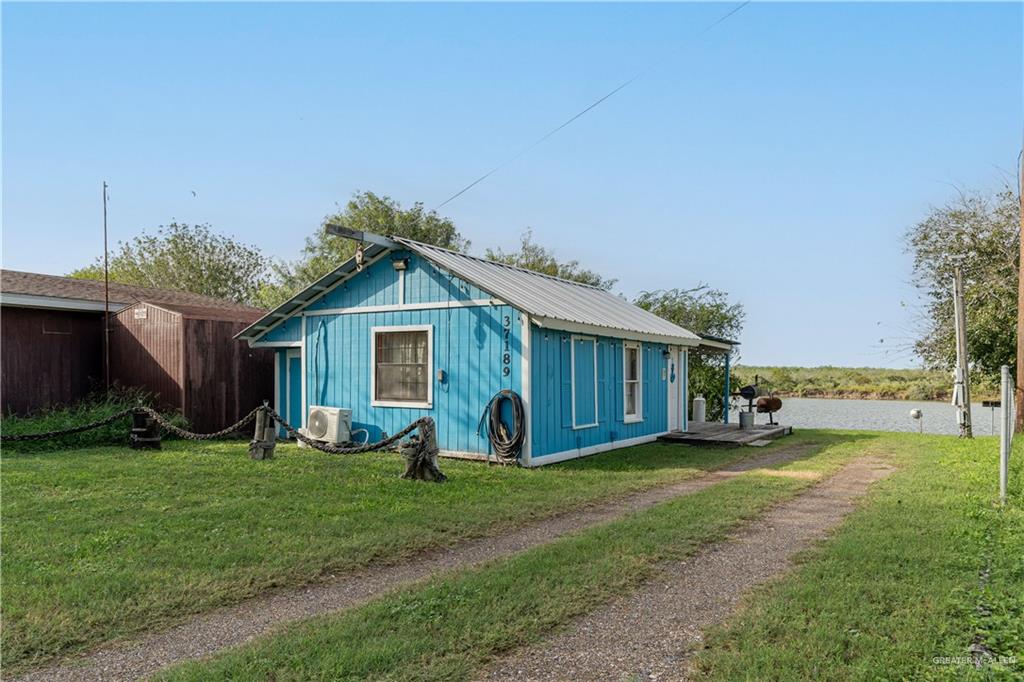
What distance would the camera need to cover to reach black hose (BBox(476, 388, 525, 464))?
9695 millimetres

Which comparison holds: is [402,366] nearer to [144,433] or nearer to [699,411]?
[144,433]

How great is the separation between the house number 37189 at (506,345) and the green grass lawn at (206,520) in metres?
1.47

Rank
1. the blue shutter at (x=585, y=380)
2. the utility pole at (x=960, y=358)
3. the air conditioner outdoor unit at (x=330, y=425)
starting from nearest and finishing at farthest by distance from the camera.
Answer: the blue shutter at (x=585, y=380), the air conditioner outdoor unit at (x=330, y=425), the utility pole at (x=960, y=358)

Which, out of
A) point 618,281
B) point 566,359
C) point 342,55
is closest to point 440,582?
point 566,359

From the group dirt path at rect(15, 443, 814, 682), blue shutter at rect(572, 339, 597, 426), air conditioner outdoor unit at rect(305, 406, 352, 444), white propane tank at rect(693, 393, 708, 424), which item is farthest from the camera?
white propane tank at rect(693, 393, 708, 424)

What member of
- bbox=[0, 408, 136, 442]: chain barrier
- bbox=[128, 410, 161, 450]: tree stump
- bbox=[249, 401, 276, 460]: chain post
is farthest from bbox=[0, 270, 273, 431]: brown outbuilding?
bbox=[249, 401, 276, 460]: chain post

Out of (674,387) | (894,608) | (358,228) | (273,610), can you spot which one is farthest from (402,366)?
(358,228)

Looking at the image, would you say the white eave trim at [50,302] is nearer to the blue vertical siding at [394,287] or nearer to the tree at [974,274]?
the blue vertical siding at [394,287]

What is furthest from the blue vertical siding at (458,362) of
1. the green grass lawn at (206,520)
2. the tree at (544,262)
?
the tree at (544,262)

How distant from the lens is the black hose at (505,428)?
9695 millimetres

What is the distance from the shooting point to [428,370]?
10.9m

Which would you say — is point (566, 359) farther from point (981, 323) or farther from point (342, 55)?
point (981, 323)

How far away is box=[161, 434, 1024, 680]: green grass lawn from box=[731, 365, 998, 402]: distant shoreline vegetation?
21.7m

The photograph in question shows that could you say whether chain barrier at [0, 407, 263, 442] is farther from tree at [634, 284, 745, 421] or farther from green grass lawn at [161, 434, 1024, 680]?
tree at [634, 284, 745, 421]
